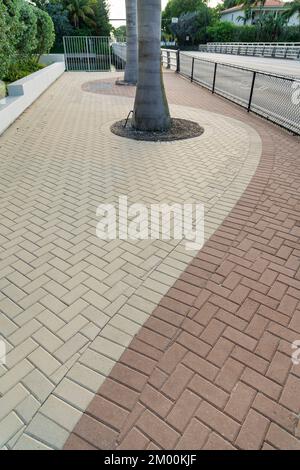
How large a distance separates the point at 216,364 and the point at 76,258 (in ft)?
5.71

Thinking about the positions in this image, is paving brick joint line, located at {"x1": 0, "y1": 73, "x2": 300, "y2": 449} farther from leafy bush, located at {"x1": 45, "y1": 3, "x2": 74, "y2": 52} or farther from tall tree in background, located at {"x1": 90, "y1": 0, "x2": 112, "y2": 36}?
tall tree in background, located at {"x1": 90, "y1": 0, "x2": 112, "y2": 36}

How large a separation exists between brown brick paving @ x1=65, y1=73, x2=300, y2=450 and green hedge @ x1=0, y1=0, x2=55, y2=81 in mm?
7877

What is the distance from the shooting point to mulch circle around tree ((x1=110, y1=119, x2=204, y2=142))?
7.32 metres

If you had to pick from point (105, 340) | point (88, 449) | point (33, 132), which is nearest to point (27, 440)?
point (88, 449)

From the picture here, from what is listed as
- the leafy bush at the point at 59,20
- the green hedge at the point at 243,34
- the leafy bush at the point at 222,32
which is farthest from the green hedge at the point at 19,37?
the leafy bush at the point at 222,32

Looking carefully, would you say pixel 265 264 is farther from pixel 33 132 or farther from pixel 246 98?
pixel 246 98

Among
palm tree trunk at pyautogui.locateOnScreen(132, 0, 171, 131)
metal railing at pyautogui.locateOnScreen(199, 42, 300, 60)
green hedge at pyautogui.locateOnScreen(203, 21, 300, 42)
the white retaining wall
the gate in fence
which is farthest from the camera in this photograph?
green hedge at pyautogui.locateOnScreen(203, 21, 300, 42)

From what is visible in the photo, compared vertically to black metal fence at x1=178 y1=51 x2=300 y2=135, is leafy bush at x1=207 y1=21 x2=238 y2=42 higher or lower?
higher

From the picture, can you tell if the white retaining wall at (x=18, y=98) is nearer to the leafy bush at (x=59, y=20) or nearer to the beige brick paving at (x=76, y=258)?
the beige brick paving at (x=76, y=258)

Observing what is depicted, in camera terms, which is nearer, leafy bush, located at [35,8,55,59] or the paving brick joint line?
the paving brick joint line

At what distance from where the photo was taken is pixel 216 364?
2.27m

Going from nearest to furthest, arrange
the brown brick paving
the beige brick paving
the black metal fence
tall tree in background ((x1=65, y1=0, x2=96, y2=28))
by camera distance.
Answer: the brown brick paving → the beige brick paving → the black metal fence → tall tree in background ((x1=65, y1=0, x2=96, y2=28))

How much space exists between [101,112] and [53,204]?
6.47 metres

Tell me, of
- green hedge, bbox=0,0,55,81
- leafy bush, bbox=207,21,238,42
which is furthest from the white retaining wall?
leafy bush, bbox=207,21,238,42
